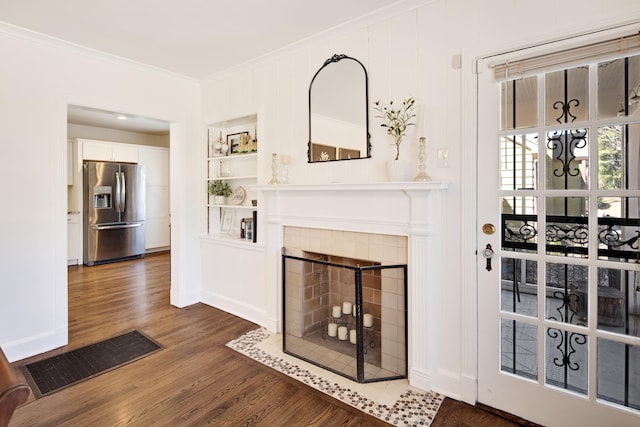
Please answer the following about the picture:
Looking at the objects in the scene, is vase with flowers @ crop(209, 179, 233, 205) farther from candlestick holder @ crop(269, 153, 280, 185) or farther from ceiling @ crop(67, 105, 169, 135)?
ceiling @ crop(67, 105, 169, 135)

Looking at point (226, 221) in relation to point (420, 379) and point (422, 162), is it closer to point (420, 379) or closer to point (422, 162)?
point (422, 162)

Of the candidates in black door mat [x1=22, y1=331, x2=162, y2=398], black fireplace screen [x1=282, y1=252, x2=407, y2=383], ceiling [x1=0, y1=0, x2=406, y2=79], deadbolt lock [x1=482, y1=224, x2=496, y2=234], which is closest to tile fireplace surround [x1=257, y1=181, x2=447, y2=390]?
black fireplace screen [x1=282, y1=252, x2=407, y2=383]

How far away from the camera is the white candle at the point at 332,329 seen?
269 cm

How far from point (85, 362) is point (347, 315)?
6.75ft

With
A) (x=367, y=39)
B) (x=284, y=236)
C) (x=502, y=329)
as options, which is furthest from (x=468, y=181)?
(x=284, y=236)

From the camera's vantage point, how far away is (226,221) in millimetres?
3938

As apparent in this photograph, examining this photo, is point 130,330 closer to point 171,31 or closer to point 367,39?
point 171,31

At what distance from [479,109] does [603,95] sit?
0.58 meters

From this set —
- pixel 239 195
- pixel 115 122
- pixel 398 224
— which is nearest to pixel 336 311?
pixel 398 224

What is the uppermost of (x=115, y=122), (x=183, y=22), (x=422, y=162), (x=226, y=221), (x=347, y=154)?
(x=115, y=122)

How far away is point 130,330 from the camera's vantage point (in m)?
3.17

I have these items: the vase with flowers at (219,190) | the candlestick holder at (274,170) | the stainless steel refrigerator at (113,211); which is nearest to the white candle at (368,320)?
the candlestick holder at (274,170)

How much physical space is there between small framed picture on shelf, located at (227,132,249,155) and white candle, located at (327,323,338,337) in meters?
2.06

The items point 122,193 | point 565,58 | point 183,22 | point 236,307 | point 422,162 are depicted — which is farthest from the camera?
point 122,193
